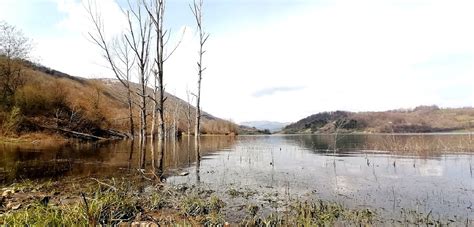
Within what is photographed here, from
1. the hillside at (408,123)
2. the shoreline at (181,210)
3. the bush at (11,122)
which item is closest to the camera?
the shoreline at (181,210)

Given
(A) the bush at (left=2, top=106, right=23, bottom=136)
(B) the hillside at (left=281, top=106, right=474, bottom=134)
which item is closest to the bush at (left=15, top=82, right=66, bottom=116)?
(A) the bush at (left=2, top=106, right=23, bottom=136)

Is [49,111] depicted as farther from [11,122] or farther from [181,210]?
[181,210]

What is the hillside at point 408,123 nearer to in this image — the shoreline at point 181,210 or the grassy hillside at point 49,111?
the grassy hillside at point 49,111

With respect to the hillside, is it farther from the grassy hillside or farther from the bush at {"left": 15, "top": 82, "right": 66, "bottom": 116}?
the bush at {"left": 15, "top": 82, "right": 66, "bottom": 116}

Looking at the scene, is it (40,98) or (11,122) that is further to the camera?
(40,98)

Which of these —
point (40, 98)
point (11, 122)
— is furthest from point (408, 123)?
point (11, 122)

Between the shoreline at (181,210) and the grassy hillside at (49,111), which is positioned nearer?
the shoreline at (181,210)

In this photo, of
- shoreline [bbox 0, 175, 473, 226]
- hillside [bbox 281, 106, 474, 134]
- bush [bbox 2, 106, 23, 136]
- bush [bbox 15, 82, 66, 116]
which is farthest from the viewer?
hillside [bbox 281, 106, 474, 134]

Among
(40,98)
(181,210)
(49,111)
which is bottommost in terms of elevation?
(181,210)

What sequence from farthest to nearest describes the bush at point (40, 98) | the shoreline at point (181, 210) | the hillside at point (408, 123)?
the hillside at point (408, 123)
the bush at point (40, 98)
the shoreline at point (181, 210)

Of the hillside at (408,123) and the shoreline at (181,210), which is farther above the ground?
the hillside at (408,123)

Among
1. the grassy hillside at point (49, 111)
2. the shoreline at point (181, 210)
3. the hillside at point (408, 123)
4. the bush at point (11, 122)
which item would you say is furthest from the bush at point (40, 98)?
the hillside at point (408, 123)

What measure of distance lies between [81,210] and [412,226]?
28.3 ft

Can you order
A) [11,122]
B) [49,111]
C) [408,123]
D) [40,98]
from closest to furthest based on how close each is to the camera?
[11,122] → [40,98] → [49,111] → [408,123]
